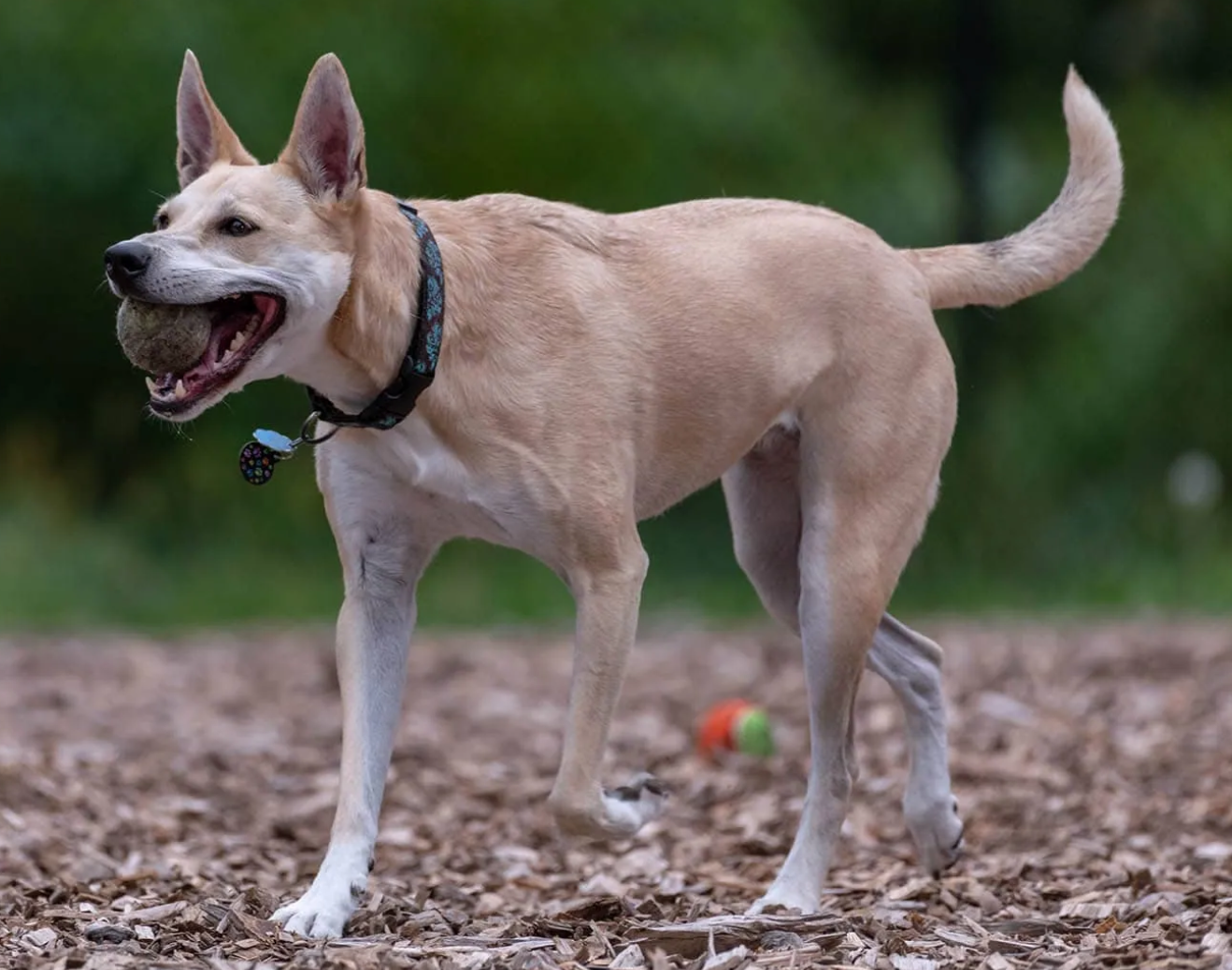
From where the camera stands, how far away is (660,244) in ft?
16.5

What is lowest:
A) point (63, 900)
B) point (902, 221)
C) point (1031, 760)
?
point (63, 900)

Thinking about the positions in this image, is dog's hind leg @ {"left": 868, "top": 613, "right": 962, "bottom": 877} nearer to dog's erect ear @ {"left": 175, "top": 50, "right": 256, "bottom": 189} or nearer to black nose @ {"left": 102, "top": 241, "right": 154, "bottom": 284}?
dog's erect ear @ {"left": 175, "top": 50, "right": 256, "bottom": 189}

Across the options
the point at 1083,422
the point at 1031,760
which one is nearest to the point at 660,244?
the point at 1031,760

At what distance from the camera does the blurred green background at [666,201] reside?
13367 millimetres

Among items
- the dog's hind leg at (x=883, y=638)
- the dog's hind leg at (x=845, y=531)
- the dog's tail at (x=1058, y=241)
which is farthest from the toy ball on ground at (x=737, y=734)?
the dog's tail at (x=1058, y=241)

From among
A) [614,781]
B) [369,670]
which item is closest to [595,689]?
[369,670]

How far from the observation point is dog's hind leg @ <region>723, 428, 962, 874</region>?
17.6ft

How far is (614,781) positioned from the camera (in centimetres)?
711

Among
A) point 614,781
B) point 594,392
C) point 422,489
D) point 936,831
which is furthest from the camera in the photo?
point 614,781

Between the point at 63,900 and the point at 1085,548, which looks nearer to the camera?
the point at 63,900

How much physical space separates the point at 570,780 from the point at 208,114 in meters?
1.78

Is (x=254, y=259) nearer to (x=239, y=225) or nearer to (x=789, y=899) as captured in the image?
(x=239, y=225)

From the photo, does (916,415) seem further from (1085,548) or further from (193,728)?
(1085,548)

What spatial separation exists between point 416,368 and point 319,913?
121 centimetres
